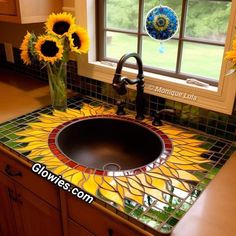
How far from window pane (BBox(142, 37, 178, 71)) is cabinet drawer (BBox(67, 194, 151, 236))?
789 millimetres

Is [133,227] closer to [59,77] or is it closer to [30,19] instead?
[59,77]

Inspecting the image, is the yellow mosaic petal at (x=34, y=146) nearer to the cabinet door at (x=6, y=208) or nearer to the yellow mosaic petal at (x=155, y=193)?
the cabinet door at (x=6, y=208)

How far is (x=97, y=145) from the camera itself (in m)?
1.42

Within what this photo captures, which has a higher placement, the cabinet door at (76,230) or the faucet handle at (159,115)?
the faucet handle at (159,115)

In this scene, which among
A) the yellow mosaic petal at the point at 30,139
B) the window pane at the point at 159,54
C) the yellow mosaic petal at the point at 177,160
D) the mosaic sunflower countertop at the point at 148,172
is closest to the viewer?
the mosaic sunflower countertop at the point at 148,172

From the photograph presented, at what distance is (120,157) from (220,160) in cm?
47

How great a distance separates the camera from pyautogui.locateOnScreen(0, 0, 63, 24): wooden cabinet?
1.42 metres

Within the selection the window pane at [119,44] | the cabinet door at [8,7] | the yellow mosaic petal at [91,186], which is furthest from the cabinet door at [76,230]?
the cabinet door at [8,7]

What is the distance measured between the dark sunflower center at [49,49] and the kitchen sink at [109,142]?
322mm

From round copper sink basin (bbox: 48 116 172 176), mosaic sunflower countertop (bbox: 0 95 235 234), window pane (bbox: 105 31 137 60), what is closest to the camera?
mosaic sunflower countertop (bbox: 0 95 235 234)

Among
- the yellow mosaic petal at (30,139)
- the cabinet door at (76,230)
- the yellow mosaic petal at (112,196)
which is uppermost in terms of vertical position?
the yellow mosaic petal at (30,139)

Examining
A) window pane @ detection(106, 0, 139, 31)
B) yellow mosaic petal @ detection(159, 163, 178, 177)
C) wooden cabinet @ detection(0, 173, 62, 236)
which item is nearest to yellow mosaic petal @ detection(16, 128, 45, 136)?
wooden cabinet @ detection(0, 173, 62, 236)

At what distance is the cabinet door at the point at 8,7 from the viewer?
1443 mm

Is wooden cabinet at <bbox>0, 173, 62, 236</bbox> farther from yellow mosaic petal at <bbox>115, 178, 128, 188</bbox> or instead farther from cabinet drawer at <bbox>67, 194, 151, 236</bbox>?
yellow mosaic petal at <bbox>115, 178, 128, 188</bbox>
